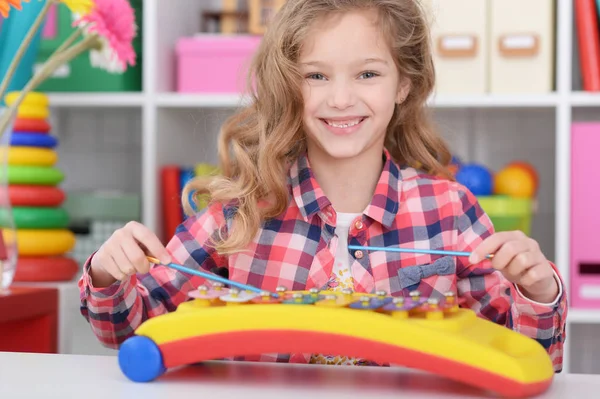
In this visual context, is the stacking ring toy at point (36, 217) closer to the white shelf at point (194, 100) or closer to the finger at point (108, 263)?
the white shelf at point (194, 100)

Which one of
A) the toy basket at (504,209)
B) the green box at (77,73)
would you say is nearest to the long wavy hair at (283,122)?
the toy basket at (504,209)

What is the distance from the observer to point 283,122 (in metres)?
1.09

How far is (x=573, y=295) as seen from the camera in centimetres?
154

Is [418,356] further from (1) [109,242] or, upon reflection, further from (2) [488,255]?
(1) [109,242]

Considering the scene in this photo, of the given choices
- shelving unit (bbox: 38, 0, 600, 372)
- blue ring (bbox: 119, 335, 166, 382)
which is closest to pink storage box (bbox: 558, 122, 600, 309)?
shelving unit (bbox: 38, 0, 600, 372)

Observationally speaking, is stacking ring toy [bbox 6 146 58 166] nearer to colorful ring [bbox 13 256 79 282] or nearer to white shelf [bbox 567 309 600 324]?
colorful ring [bbox 13 256 79 282]

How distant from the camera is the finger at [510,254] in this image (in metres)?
0.73

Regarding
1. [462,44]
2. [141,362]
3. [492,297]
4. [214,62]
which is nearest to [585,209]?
[462,44]

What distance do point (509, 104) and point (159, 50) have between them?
28.7 inches

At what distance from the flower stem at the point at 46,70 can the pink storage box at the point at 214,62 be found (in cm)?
31

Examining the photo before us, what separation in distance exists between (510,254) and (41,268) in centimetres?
96

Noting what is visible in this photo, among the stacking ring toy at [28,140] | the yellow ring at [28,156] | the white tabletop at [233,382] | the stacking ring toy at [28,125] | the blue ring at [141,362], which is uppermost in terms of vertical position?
Result: the stacking ring toy at [28,125]

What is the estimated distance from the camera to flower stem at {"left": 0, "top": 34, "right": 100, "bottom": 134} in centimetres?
Answer: 119

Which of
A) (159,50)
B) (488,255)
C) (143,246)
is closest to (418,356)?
(488,255)
